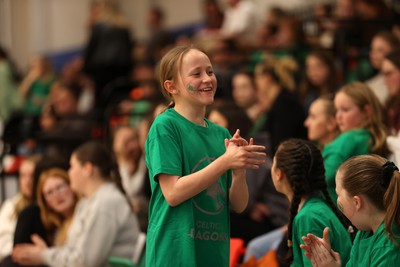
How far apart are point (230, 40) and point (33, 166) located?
14.0ft

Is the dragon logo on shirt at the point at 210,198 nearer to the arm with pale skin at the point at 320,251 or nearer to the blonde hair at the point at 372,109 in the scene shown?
the arm with pale skin at the point at 320,251

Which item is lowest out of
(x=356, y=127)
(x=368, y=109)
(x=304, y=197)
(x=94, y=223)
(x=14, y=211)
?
(x=14, y=211)

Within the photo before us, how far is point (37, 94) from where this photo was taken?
42.5ft

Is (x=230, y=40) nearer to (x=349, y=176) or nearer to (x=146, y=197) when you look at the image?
(x=146, y=197)

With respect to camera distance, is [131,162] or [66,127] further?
[66,127]

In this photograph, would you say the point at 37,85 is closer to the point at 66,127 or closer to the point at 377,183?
the point at 66,127

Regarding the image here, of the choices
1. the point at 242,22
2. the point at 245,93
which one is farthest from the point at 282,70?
the point at 242,22

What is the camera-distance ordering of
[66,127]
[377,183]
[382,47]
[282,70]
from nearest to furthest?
[377,183]
[382,47]
[282,70]
[66,127]

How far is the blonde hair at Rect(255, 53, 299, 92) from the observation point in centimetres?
829

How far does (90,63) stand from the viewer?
1122 centimetres

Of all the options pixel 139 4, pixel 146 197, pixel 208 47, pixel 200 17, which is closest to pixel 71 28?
pixel 139 4

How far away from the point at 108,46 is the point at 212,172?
297 inches

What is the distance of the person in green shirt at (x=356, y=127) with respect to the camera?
500cm

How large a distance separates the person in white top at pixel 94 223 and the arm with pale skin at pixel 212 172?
6.37ft
